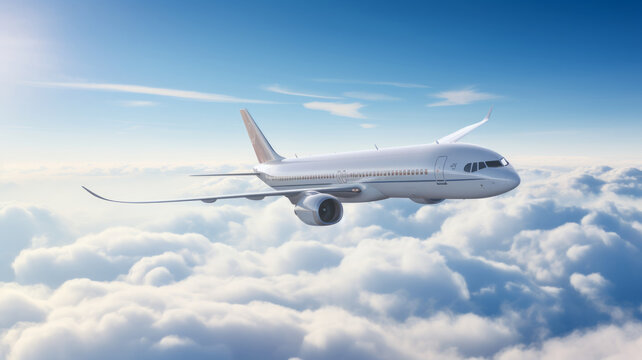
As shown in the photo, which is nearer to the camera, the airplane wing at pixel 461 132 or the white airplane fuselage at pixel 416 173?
the white airplane fuselage at pixel 416 173

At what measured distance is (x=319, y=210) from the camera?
82.3ft

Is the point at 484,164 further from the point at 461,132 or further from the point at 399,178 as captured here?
the point at 461,132

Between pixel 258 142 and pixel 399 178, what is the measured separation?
1995 cm

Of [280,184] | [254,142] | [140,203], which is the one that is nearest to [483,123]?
[280,184]

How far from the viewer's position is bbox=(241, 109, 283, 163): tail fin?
42406 millimetres

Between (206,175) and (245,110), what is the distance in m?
12.9

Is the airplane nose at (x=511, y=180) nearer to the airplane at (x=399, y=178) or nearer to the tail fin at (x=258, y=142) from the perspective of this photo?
the airplane at (x=399, y=178)

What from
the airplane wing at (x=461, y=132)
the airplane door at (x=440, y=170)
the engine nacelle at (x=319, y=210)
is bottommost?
the engine nacelle at (x=319, y=210)

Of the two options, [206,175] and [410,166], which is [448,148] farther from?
[206,175]

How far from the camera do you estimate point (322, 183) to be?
32.9m

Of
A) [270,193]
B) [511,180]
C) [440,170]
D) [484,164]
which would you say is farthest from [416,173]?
[270,193]

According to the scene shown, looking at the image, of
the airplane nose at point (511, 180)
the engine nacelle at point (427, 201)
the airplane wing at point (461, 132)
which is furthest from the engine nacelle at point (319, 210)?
the airplane wing at point (461, 132)

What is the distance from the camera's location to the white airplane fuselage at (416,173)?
79.6ft

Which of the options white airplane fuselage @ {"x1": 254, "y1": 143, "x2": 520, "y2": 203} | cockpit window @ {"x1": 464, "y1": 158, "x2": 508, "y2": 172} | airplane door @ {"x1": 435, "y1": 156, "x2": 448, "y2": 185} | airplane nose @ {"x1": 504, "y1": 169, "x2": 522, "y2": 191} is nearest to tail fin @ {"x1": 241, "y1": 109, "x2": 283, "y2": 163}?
white airplane fuselage @ {"x1": 254, "y1": 143, "x2": 520, "y2": 203}
